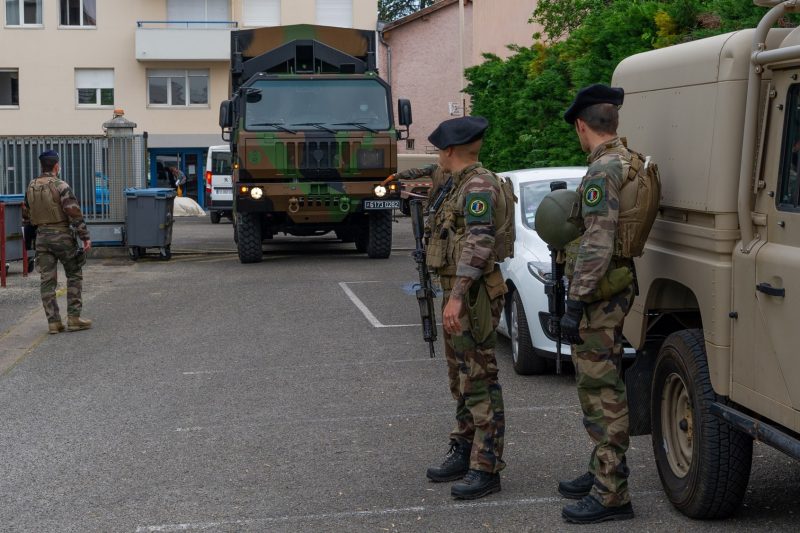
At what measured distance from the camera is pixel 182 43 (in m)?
43.9

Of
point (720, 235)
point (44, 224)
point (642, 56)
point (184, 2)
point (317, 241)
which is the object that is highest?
point (184, 2)

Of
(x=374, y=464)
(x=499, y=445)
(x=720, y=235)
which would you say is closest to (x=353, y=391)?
(x=374, y=464)

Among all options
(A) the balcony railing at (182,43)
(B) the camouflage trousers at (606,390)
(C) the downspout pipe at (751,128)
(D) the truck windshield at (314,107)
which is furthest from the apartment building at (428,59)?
(C) the downspout pipe at (751,128)

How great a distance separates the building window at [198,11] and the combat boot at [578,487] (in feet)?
135

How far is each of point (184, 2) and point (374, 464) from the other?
134 ft

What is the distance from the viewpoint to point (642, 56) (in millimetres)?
5785

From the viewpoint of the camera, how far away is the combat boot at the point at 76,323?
11664mm

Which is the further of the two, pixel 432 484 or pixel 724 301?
pixel 432 484

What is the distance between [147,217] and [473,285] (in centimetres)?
1429

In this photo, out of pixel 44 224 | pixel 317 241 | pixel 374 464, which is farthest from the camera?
pixel 317 241

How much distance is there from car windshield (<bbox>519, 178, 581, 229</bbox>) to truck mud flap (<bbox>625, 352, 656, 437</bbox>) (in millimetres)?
3896

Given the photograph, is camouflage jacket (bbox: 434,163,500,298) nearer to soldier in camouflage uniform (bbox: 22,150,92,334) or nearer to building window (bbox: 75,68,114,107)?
soldier in camouflage uniform (bbox: 22,150,92,334)

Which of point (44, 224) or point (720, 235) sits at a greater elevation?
point (720, 235)

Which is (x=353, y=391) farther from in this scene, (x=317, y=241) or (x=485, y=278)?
(x=317, y=241)
